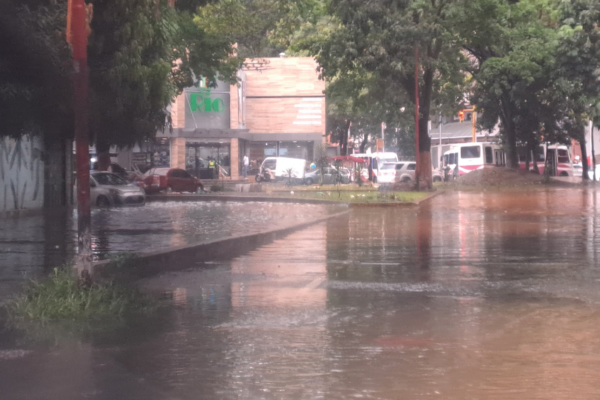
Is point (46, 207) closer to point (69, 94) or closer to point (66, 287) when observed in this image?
point (69, 94)

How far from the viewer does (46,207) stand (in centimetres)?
2566

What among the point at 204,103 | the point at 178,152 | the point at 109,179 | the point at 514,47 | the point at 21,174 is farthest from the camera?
the point at 204,103

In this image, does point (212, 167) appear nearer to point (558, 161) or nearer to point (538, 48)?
point (538, 48)

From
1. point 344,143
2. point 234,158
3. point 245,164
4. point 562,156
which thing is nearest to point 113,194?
point 234,158

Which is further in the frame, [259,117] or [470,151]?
[470,151]

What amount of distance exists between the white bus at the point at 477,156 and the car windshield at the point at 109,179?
3317 cm

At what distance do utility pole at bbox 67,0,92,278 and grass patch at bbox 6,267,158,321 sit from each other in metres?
0.25

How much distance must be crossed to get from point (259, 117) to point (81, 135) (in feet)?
147

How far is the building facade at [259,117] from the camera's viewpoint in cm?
5025

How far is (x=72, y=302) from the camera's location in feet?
27.4

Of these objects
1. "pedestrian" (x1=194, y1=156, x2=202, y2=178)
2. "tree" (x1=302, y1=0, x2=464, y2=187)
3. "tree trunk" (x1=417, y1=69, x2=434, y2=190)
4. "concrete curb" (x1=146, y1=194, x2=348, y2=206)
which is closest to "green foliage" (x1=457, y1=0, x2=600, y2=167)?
"tree" (x1=302, y1=0, x2=464, y2=187)

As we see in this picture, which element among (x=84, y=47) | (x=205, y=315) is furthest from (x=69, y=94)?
(x=205, y=315)

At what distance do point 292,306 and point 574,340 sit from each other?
10.8ft

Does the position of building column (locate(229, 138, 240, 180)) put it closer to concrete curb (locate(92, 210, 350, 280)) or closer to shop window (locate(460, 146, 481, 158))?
shop window (locate(460, 146, 481, 158))
